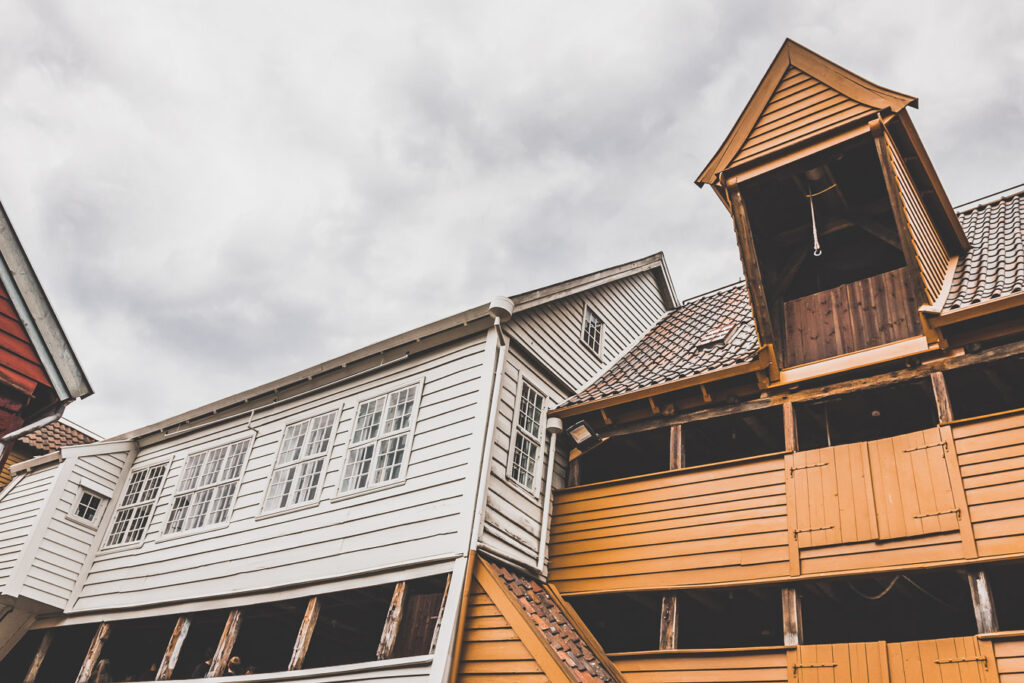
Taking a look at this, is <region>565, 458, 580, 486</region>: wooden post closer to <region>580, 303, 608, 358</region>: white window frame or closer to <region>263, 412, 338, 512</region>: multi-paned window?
<region>580, 303, 608, 358</region>: white window frame

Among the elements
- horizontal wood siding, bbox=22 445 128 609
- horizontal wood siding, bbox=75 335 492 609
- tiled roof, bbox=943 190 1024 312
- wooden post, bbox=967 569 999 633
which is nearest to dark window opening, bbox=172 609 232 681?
horizontal wood siding, bbox=75 335 492 609

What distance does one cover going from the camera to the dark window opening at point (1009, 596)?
10.6m

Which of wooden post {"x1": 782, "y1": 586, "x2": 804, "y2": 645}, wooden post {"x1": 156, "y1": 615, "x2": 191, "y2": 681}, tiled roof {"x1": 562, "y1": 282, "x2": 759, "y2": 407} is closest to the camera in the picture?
wooden post {"x1": 782, "y1": 586, "x2": 804, "y2": 645}

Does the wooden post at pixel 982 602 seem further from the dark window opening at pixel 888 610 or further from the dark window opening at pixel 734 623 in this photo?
the dark window opening at pixel 734 623

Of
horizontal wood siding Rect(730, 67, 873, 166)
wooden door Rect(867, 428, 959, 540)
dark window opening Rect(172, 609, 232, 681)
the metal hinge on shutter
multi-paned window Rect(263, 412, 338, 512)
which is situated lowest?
dark window opening Rect(172, 609, 232, 681)

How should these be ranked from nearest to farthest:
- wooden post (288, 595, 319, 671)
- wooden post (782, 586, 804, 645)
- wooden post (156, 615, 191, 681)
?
wooden post (782, 586, 804, 645) < wooden post (288, 595, 319, 671) < wooden post (156, 615, 191, 681)

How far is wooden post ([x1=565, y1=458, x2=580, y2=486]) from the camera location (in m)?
13.5

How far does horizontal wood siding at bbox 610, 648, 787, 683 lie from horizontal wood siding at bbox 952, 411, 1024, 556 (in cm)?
278

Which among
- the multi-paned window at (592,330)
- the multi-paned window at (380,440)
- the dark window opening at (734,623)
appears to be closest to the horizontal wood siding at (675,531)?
the dark window opening at (734,623)

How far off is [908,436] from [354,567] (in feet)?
26.6

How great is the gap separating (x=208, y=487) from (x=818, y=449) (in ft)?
38.0

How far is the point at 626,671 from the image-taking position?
10.6 meters

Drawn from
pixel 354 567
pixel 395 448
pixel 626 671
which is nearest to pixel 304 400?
pixel 395 448

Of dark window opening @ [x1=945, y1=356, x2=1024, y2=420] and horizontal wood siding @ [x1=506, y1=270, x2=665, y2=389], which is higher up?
horizontal wood siding @ [x1=506, y1=270, x2=665, y2=389]
